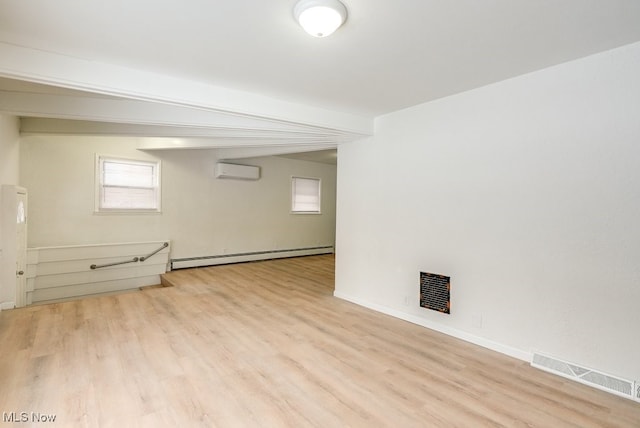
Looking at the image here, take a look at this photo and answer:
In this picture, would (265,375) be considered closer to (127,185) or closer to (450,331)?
(450,331)

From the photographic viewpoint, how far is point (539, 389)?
2.34m

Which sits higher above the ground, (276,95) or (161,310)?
(276,95)

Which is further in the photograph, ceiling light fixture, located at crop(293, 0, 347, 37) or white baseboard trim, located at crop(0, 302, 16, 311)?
white baseboard trim, located at crop(0, 302, 16, 311)

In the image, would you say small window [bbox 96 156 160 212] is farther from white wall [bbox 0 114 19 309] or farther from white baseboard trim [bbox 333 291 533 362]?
white baseboard trim [bbox 333 291 533 362]

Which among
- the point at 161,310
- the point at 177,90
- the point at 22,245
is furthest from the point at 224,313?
the point at 22,245

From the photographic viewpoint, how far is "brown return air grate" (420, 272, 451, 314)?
3348mm

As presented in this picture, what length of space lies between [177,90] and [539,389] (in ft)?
12.5

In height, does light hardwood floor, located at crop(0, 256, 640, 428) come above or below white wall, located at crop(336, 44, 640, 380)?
below

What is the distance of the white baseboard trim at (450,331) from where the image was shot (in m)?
2.84

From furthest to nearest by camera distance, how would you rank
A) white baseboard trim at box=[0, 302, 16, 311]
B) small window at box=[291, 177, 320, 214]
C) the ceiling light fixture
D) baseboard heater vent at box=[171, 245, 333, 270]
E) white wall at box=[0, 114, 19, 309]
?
small window at box=[291, 177, 320, 214], baseboard heater vent at box=[171, 245, 333, 270], white baseboard trim at box=[0, 302, 16, 311], white wall at box=[0, 114, 19, 309], the ceiling light fixture

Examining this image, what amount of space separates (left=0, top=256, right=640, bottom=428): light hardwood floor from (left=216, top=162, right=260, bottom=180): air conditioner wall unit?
352cm

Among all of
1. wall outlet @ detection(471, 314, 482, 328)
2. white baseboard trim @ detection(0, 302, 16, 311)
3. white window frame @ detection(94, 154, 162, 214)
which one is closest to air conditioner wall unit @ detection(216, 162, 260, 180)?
white window frame @ detection(94, 154, 162, 214)

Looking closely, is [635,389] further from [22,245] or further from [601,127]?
[22,245]

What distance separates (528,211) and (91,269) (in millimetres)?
6448
